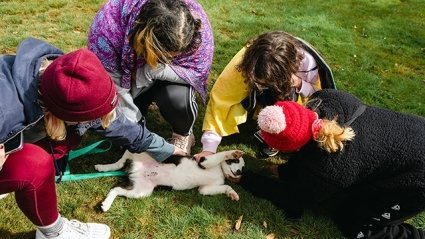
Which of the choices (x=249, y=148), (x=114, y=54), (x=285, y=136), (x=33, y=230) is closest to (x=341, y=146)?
(x=285, y=136)

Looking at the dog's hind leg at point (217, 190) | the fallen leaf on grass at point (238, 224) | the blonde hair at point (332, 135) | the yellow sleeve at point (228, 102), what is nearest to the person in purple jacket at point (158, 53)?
the yellow sleeve at point (228, 102)

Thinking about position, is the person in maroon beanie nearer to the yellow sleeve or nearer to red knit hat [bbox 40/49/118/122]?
red knit hat [bbox 40/49/118/122]

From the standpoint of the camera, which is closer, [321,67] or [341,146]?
[341,146]

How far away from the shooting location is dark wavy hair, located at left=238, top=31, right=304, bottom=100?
2.69 m

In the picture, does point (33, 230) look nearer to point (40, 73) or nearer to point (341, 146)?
point (40, 73)

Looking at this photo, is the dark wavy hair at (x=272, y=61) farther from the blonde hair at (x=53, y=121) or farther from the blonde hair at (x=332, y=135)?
the blonde hair at (x=53, y=121)

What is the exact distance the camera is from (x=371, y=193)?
8.48 feet

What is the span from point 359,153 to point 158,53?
129 cm

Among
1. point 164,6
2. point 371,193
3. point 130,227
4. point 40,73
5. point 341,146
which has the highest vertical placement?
point 164,6

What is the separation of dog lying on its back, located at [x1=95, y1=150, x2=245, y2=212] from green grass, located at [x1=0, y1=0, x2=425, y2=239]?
0.07 metres

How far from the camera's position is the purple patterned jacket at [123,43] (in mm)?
2719

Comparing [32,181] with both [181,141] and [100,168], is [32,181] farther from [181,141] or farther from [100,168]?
[181,141]

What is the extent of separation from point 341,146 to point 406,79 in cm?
293

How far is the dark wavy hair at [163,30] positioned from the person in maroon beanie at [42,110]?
48 cm
